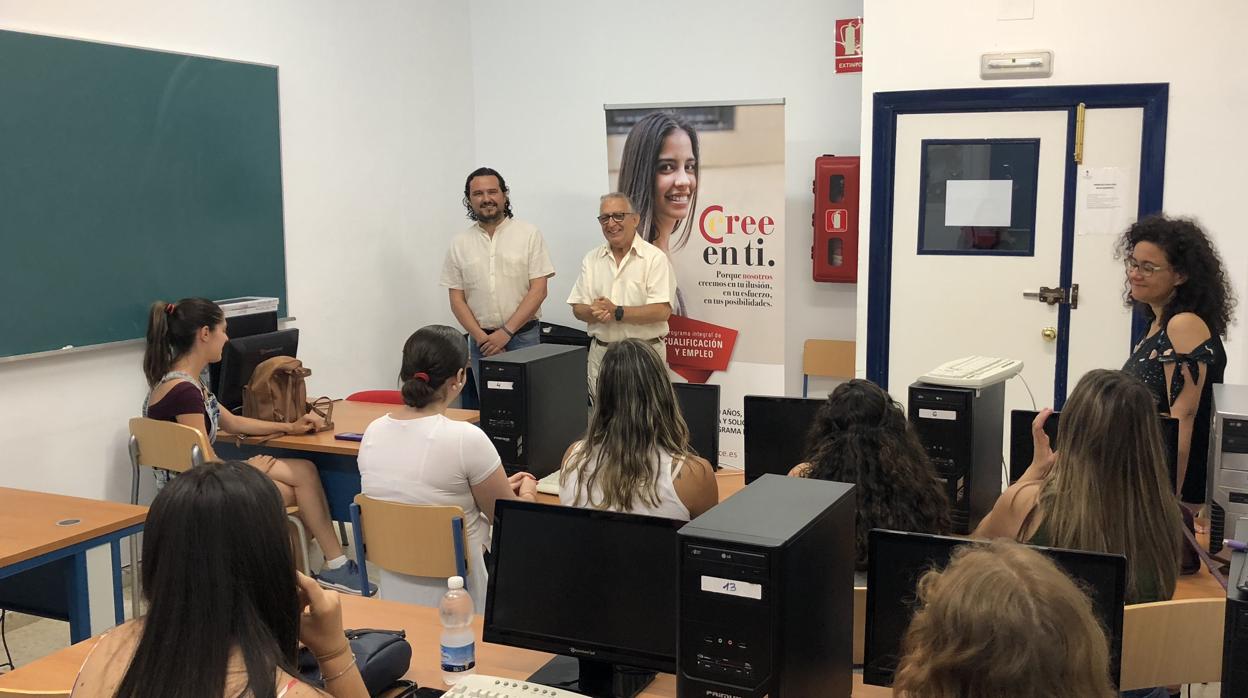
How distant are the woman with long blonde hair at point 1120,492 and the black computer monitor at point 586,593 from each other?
93 centimetres

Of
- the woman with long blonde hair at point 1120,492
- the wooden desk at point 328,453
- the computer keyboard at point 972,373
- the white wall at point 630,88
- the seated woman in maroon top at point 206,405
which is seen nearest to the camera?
the woman with long blonde hair at point 1120,492

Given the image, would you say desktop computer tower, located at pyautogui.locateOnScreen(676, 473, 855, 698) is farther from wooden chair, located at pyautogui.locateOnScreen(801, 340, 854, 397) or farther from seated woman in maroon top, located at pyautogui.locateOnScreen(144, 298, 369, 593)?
wooden chair, located at pyautogui.locateOnScreen(801, 340, 854, 397)

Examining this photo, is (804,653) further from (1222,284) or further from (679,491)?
(1222,284)

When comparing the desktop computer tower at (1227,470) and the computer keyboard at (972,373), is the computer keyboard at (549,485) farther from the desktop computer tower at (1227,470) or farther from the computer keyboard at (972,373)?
the desktop computer tower at (1227,470)

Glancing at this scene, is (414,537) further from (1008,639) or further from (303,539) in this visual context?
(1008,639)

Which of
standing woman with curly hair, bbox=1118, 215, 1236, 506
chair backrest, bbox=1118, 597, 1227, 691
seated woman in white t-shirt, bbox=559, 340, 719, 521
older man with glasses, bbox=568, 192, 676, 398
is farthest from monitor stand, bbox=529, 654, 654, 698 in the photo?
older man with glasses, bbox=568, 192, 676, 398

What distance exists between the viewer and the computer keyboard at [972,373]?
2938 mm

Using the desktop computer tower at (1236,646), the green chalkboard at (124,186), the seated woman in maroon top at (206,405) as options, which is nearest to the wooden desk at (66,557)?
the seated woman in maroon top at (206,405)

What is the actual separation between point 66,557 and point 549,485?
1.48 m

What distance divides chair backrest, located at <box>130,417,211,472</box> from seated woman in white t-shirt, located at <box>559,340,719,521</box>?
1.76 metres

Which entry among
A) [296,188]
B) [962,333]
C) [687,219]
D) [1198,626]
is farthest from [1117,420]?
[296,188]

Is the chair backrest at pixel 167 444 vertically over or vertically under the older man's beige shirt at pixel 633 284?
under

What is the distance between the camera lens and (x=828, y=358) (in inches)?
239

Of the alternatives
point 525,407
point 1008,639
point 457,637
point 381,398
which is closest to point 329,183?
point 381,398
